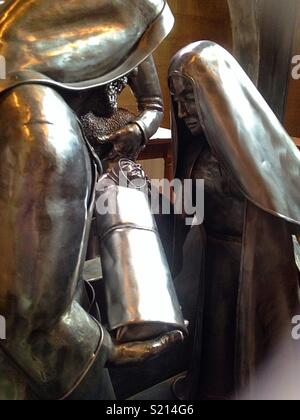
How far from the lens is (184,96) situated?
→ 102cm

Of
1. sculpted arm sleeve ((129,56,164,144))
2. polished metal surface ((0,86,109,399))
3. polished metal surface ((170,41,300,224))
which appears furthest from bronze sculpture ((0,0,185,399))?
sculpted arm sleeve ((129,56,164,144))

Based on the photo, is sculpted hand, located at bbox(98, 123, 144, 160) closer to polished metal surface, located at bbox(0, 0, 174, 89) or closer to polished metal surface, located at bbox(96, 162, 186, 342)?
polished metal surface, located at bbox(96, 162, 186, 342)

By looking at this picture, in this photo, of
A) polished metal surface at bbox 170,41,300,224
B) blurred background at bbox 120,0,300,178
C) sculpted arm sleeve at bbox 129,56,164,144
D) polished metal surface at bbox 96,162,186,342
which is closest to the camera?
polished metal surface at bbox 96,162,186,342

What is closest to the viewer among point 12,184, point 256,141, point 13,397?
point 12,184

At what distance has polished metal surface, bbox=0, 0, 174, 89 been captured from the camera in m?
0.59

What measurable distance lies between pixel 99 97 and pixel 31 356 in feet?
1.18

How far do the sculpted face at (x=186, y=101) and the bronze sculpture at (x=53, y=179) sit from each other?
288 millimetres

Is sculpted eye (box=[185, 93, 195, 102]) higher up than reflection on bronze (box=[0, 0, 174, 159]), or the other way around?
reflection on bronze (box=[0, 0, 174, 159])

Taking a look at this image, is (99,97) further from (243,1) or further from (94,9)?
(243,1)

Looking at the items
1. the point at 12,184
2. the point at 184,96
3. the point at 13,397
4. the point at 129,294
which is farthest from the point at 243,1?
the point at 13,397

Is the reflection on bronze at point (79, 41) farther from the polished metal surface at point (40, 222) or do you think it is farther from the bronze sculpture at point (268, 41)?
the bronze sculpture at point (268, 41)

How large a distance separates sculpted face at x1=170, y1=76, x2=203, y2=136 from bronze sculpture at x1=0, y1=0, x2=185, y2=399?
29cm

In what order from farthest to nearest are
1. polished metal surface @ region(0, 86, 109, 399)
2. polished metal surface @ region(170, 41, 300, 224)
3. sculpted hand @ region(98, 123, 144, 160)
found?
sculpted hand @ region(98, 123, 144, 160)
polished metal surface @ region(170, 41, 300, 224)
polished metal surface @ region(0, 86, 109, 399)

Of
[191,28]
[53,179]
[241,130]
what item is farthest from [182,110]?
[191,28]
